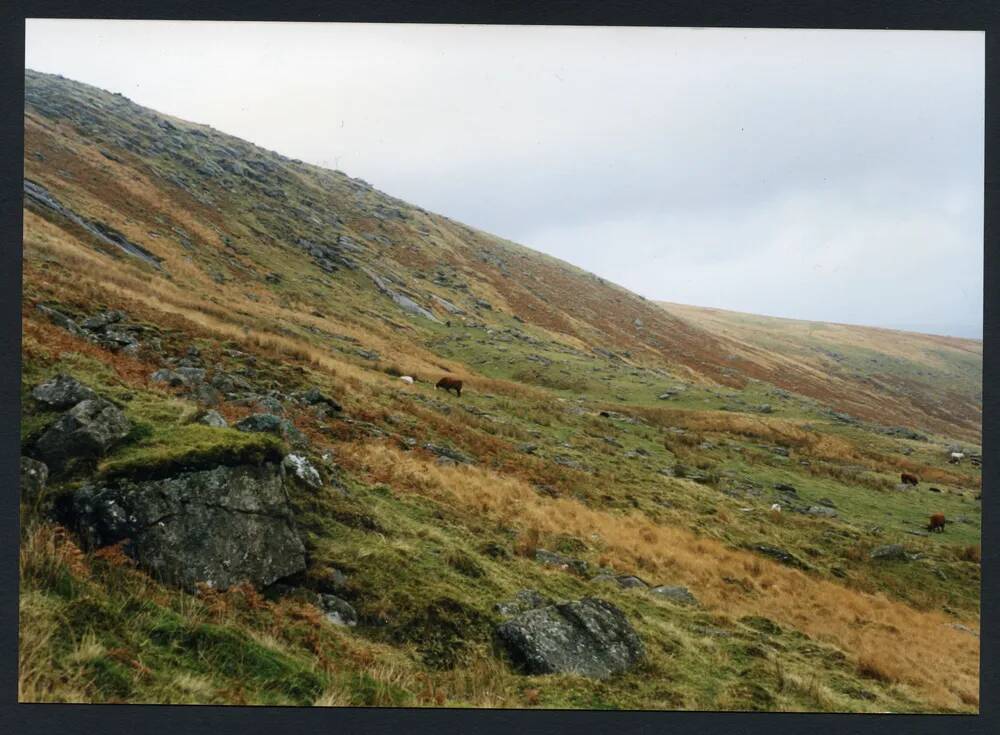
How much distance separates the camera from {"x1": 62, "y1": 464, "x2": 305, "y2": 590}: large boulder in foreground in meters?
6.76

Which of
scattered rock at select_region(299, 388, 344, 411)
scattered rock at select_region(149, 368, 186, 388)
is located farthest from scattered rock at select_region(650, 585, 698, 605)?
scattered rock at select_region(149, 368, 186, 388)

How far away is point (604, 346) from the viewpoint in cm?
6538

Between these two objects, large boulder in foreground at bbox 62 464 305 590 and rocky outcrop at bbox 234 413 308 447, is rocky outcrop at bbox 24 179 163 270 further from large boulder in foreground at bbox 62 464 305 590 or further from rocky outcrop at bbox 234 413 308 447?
large boulder in foreground at bbox 62 464 305 590

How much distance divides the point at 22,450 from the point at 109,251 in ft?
76.1

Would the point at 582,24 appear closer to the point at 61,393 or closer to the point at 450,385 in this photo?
the point at 61,393

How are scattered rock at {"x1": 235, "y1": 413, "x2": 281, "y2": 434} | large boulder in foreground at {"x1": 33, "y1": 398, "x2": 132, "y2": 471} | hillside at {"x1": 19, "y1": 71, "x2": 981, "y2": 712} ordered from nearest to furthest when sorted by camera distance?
hillside at {"x1": 19, "y1": 71, "x2": 981, "y2": 712} < large boulder in foreground at {"x1": 33, "y1": 398, "x2": 132, "y2": 471} < scattered rock at {"x1": 235, "y1": 413, "x2": 281, "y2": 434}

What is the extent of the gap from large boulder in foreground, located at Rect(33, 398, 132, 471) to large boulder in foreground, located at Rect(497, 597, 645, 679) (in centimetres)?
621

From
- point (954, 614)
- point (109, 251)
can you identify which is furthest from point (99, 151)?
point (954, 614)

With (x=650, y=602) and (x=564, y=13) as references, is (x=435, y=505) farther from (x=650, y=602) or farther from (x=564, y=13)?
(x=564, y=13)

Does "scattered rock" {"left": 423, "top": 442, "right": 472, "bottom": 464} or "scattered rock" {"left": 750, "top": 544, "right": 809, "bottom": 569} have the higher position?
"scattered rock" {"left": 423, "top": 442, "right": 472, "bottom": 464}

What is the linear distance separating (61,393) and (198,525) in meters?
3.38

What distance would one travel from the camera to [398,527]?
9.28m

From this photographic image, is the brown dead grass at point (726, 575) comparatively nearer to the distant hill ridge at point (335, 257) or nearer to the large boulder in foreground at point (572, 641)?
the large boulder in foreground at point (572, 641)

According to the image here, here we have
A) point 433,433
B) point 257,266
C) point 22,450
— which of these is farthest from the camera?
point 257,266
